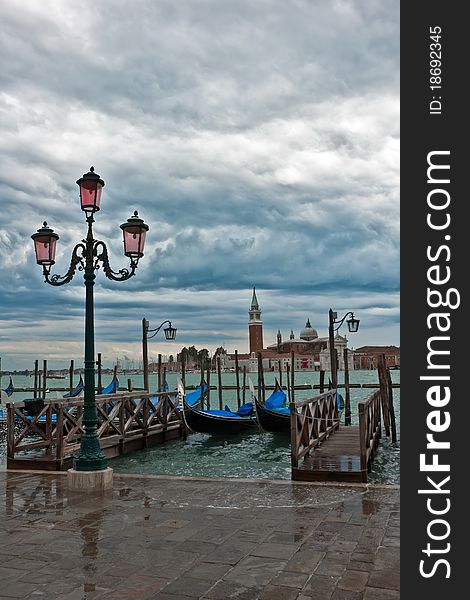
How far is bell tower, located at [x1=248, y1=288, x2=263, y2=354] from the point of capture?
122 m

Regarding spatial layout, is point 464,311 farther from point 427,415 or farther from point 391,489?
point 391,489

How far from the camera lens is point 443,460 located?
2730mm

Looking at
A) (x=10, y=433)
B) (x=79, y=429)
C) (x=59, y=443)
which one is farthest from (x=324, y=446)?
(x=10, y=433)

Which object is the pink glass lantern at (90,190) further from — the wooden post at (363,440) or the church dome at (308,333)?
the church dome at (308,333)

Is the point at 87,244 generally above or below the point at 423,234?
above

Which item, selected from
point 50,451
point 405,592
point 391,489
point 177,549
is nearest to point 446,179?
point 405,592

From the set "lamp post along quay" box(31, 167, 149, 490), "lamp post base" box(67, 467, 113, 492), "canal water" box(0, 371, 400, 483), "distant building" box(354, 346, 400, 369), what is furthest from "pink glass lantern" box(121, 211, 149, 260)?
"distant building" box(354, 346, 400, 369)

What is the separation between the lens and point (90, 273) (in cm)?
773

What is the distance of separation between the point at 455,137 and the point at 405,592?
213cm

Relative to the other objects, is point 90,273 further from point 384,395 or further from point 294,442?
point 384,395

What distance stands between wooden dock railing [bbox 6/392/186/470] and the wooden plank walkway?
3.77 metres

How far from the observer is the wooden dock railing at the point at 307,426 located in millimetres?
8323

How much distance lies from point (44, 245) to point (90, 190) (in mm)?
1047

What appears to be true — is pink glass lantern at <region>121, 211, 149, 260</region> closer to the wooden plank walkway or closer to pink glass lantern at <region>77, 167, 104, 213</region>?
pink glass lantern at <region>77, 167, 104, 213</region>
